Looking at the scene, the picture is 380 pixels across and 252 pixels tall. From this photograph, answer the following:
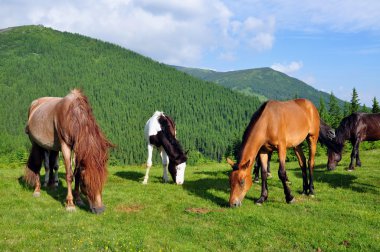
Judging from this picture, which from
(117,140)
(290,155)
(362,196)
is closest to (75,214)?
(362,196)

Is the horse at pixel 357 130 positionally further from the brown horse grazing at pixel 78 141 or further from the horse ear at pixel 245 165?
the brown horse grazing at pixel 78 141

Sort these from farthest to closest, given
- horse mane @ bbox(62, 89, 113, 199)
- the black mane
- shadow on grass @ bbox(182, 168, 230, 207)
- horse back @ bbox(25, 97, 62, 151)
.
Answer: the black mane → shadow on grass @ bbox(182, 168, 230, 207) → horse back @ bbox(25, 97, 62, 151) → horse mane @ bbox(62, 89, 113, 199)

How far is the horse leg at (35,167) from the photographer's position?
491 inches

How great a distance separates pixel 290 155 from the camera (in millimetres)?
59938

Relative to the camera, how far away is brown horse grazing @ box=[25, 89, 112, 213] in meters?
9.87

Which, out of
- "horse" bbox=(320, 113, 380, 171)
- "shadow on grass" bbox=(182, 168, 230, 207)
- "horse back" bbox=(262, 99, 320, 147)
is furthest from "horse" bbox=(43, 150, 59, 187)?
"horse" bbox=(320, 113, 380, 171)

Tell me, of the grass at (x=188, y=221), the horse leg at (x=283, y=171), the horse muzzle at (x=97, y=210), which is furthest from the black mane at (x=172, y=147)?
the horse muzzle at (x=97, y=210)

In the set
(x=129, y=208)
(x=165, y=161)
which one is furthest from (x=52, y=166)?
(x=165, y=161)

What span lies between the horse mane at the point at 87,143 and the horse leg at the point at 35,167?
3.04m

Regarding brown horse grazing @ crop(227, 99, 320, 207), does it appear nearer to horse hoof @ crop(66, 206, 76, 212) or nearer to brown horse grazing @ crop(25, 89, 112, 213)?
brown horse grazing @ crop(25, 89, 112, 213)

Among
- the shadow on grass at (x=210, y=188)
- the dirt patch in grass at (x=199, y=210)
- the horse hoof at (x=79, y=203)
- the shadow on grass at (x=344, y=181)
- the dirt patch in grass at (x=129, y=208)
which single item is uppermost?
the shadow on grass at (x=344, y=181)

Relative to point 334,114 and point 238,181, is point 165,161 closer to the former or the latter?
point 238,181

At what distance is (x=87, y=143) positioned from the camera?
393 inches

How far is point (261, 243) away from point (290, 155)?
54.3 meters
